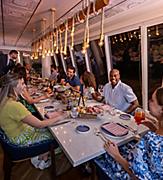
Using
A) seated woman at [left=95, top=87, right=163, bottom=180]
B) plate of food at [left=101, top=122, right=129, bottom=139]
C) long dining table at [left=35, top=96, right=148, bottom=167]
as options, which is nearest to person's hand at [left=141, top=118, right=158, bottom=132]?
long dining table at [left=35, top=96, right=148, bottom=167]

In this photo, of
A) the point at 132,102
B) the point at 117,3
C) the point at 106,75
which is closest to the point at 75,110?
the point at 132,102

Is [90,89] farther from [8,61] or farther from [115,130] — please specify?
[8,61]

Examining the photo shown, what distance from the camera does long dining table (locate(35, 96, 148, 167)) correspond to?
131 cm

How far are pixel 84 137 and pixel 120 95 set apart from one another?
148 cm

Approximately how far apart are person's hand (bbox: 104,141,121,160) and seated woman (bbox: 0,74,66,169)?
688 mm

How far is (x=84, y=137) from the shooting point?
1563 millimetres

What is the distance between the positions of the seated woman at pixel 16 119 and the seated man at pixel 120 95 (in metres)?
1.18

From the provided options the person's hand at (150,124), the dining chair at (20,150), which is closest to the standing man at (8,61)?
the dining chair at (20,150)

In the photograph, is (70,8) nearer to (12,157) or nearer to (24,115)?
(24,115)

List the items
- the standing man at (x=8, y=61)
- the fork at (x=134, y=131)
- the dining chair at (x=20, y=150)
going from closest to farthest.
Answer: the fork at (x=134, y=131)
the dining chair at (x=20, y=150)
the standing man at (x=8, y=61)

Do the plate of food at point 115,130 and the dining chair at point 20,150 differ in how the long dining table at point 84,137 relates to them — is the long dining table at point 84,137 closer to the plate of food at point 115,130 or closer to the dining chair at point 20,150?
the plate of food at point 115,130

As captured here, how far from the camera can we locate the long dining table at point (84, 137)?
1.31 m

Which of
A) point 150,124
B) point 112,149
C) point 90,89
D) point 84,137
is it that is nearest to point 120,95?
point 90,89

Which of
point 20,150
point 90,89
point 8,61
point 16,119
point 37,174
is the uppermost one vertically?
point 8,61
